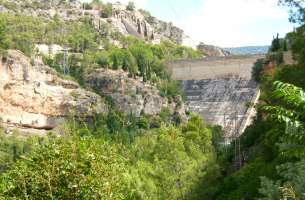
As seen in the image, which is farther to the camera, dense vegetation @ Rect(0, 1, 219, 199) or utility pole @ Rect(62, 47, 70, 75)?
utility pole @ Rect(62, 47, 70, 75)

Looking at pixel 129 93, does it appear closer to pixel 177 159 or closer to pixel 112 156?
pixel 177 159

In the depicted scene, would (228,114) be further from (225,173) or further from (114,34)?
(225,173)

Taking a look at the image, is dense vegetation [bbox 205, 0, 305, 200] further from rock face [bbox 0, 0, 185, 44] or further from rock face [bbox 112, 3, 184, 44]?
rock face [bbox 112, 3, 184, 44]

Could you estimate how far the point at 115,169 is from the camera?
1052 centimetres

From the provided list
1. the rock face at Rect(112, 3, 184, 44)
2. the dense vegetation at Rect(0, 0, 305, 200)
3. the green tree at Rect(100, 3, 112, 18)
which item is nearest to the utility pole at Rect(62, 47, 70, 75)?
the dense vegetation at Rect(0, 0, 305, 200)

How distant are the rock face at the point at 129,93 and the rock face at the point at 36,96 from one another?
9.38 feet

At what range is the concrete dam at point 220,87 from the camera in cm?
7225

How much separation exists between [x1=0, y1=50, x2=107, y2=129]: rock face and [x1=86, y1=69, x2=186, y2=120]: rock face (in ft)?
9.38

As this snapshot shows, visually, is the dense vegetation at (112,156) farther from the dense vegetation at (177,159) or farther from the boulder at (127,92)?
the boulder at (127,92)

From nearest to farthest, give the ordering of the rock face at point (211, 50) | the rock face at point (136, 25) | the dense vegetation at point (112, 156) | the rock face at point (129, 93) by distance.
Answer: the dense vegetation at point (112, 156)
the rock face at point (129, 93)
the rock face at point (136, 25)
the rock face at point (211, 50)

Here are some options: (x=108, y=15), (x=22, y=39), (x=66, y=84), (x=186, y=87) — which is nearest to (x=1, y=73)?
(x=66, y=84)

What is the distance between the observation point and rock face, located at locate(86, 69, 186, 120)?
75812 mm

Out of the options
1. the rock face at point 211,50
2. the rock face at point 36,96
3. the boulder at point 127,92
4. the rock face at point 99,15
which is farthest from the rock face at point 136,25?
the rock face at point 36,96

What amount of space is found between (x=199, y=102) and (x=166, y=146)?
53.0m
